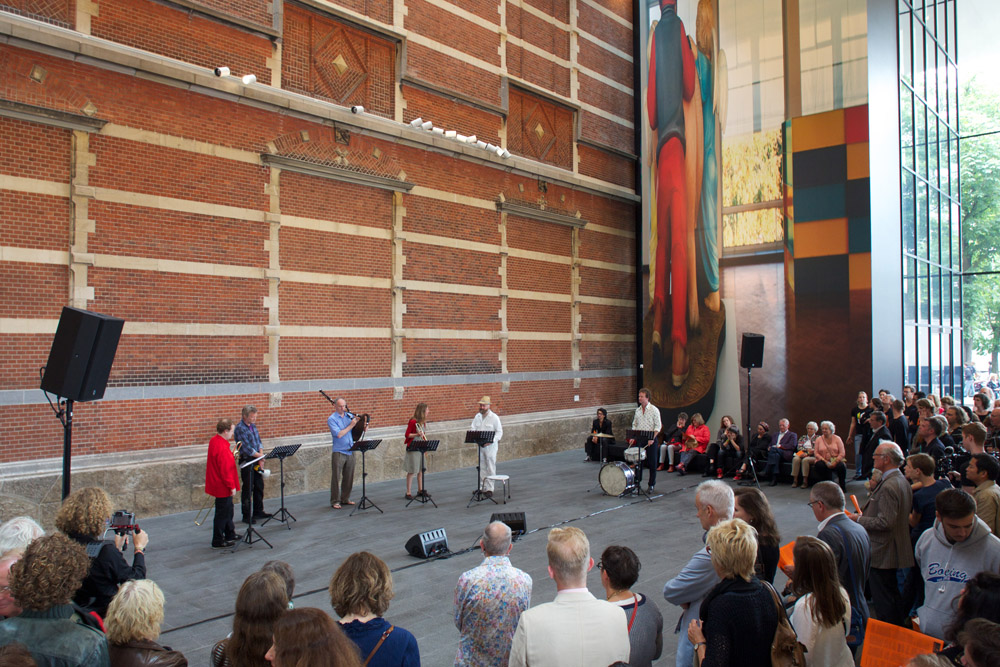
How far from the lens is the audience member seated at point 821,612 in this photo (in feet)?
10.6

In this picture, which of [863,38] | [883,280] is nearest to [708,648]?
[883,280]

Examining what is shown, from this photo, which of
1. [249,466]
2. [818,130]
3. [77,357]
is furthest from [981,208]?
[77,357]

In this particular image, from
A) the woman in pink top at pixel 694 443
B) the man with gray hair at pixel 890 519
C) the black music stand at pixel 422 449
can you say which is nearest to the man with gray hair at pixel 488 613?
the man with gray hair at pixel 890 519

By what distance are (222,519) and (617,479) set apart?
6.55 meters

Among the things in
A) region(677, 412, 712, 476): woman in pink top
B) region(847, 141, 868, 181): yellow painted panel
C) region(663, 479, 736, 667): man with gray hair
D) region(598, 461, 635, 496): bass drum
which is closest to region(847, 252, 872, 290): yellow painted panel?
region(847, 141, 868, 181): yellow painted panel

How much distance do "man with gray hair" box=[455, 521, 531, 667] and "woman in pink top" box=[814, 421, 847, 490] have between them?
34.8 feet

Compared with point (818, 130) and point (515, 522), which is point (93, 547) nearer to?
→ point (515, 522)

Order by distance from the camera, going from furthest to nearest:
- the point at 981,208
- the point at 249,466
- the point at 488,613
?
the point at 981,208, the point at 249,466, the point at 488,613

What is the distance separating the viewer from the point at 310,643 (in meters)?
2.18

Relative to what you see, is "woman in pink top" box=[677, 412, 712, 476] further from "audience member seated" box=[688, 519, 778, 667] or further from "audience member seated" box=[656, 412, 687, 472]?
"audience member seated" box=[688, 519, 778, 667]

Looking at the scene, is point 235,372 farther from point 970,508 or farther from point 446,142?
point 970,508

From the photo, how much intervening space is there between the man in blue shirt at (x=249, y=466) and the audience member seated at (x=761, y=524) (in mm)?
7213

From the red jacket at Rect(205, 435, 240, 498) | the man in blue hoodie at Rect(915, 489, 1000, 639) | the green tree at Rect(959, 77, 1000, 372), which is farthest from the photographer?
the green tree at Rect(959, 77, 1000, 372)

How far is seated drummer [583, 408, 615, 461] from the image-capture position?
1543cm
